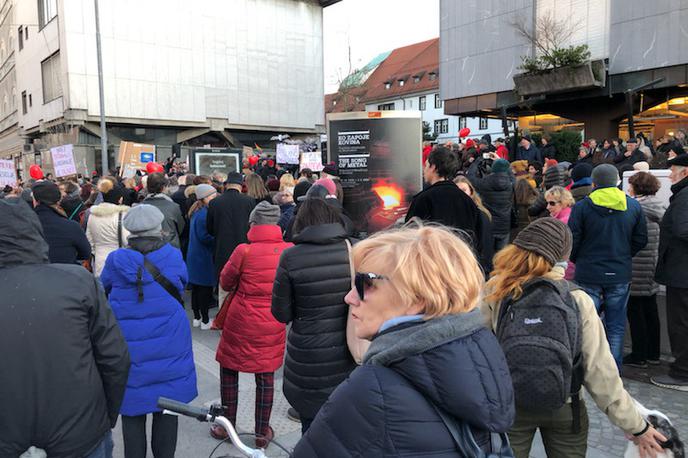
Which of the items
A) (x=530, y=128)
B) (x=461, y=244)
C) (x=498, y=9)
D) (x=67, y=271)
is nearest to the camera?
(x=461, y=244)

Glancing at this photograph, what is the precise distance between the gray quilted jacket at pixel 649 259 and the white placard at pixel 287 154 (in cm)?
1084

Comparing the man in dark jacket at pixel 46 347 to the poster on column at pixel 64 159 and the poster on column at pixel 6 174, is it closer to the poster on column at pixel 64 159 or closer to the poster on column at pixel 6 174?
the poster on column at pixel 6 174

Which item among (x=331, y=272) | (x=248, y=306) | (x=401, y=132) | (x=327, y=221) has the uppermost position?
(x=401, y=132)

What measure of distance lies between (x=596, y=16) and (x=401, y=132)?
17.3 m

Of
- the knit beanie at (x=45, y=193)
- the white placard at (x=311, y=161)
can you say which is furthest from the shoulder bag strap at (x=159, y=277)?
the white placard at (x=311, y=161)

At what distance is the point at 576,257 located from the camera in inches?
214

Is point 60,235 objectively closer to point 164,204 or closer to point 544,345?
point 164,204

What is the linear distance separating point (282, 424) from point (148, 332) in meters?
1.72

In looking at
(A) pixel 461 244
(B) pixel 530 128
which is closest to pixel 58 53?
(B) pixel 530 128

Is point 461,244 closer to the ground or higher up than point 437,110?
closer to the ground

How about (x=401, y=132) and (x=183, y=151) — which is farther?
(x=183, y=151)

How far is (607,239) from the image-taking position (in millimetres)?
5188

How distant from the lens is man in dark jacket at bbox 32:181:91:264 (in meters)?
5.28

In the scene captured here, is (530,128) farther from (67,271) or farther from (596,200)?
(67,271)
